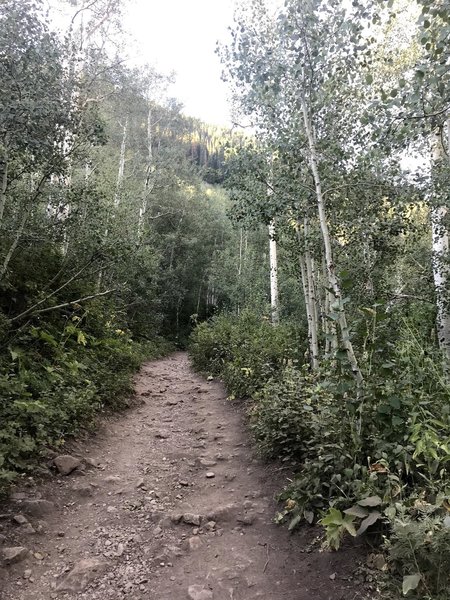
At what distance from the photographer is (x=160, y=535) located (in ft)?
11.5

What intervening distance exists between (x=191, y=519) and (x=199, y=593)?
926 millimetres

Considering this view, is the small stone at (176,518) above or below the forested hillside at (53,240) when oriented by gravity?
below

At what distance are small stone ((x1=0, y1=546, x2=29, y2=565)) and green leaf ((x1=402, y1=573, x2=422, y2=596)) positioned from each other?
8.94 feet

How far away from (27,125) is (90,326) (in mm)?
4737

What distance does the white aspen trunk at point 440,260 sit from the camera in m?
7.72

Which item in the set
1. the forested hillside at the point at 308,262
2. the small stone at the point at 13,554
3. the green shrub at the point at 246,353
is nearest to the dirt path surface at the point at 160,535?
the small stone at the point at 13,554

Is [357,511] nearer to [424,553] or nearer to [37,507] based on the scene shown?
[424,553]

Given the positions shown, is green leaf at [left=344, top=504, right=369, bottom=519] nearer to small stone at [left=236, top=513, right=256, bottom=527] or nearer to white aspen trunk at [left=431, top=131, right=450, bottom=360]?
small stone at [left=236, top=513, right=256, bottom=527]

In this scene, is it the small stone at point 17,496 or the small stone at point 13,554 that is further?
the small stone at point 17,496

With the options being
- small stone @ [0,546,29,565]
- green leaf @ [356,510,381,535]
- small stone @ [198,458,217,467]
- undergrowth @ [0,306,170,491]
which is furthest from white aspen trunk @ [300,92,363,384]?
undergrowth @ [0,306,170,491]

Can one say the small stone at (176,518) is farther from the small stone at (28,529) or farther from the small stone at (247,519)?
the small stone at (28,529)

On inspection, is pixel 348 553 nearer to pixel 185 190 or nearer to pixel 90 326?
pixel 90 326

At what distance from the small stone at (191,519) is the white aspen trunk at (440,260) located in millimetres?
5723

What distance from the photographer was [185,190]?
27109 mm
